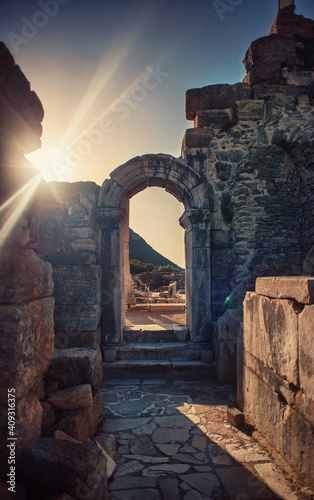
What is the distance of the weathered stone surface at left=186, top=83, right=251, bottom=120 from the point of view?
5.21m

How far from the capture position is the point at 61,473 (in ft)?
5.14

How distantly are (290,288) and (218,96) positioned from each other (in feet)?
14.9

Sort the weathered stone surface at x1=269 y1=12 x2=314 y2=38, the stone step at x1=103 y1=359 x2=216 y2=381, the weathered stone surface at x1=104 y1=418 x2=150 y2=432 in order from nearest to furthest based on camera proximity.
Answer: the weathered stone surface at x1=104 y1=418 x2=150 y2=432
the stone step at x1=103 y1=359 x2=216 y2=381
the weathered stone surface at x1=269 y1=12 x2=314 y2=38

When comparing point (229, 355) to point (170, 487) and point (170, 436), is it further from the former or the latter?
point (170, 487)

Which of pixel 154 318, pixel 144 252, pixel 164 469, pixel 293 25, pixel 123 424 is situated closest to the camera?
pixel 164 469

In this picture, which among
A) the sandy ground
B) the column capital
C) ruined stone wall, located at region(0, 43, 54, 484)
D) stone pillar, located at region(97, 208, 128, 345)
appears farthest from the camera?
the sandy ground

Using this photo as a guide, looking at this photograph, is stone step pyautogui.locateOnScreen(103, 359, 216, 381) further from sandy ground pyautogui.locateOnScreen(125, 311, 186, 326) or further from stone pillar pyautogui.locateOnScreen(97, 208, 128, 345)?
sandy ground pyautogui.locateOnScreen(125, 311, 186, 326)

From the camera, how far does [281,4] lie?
6449 millimetres

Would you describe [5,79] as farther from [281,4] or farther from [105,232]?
[281,4]

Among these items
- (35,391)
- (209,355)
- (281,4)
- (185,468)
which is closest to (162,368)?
(209,355)

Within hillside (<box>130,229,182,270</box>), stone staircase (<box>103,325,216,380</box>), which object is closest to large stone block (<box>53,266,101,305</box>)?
stone staircase (<box>103,325,216,380</box>)

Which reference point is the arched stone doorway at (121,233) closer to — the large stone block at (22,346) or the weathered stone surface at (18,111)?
the large stone block at (22,346)

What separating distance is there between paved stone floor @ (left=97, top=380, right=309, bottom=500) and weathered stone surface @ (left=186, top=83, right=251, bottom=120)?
198 inches

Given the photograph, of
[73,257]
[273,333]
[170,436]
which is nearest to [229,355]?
[170,436]
